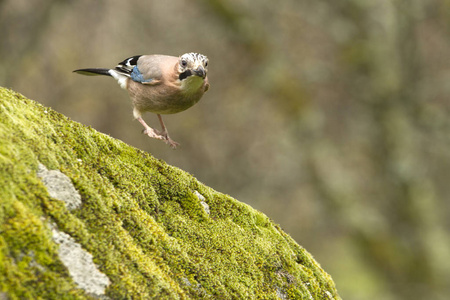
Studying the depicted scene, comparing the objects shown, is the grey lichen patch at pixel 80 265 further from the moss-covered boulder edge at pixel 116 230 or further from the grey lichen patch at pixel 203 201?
the grey lichen patch at pixel 203 201

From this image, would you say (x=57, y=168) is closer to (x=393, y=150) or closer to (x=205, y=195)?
(x=205, y=195)

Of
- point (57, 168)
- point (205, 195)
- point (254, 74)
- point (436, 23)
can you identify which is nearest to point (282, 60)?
point (254, 74)

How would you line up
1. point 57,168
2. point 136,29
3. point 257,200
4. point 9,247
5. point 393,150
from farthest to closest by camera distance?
point 257,200 < point 136,29 < point 393,150 < point 57,168 < point 9,247

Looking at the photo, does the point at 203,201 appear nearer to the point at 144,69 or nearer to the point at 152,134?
the point at 152,134

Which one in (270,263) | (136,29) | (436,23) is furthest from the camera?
(136,29)

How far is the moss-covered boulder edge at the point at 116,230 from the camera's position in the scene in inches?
81.3

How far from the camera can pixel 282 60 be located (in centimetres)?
1285

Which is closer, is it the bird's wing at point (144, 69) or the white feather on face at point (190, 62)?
the white feather on face at point (190, 62)

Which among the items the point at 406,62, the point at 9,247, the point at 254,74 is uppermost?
the point at 406,62

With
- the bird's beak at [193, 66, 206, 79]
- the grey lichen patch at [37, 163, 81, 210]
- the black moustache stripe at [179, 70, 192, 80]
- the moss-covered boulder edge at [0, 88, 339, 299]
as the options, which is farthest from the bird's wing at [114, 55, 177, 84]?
the grey lichen patch at [37, 163, 81, 210]

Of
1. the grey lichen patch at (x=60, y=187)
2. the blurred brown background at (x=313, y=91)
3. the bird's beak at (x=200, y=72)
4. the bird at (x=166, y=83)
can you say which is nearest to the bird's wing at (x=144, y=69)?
the bird at (x=166, y=83)

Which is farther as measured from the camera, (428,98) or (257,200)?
(257,200)

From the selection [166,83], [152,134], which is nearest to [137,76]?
[166,83]

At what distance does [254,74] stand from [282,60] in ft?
2.48
